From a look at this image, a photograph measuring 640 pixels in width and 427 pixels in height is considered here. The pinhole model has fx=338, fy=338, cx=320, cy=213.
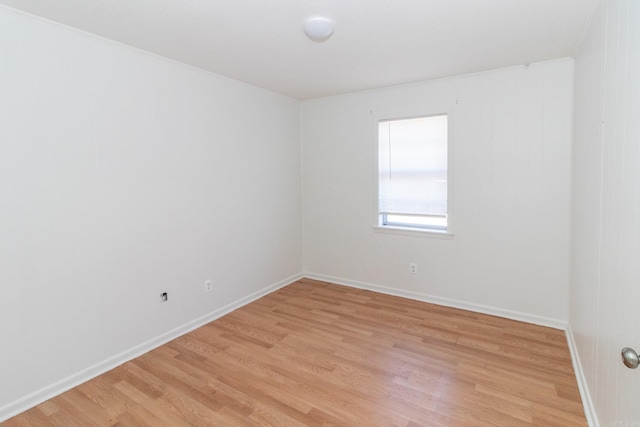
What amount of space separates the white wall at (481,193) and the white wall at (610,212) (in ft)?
1.74

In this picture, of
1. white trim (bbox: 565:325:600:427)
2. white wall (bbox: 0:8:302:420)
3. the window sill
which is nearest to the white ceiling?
white wall (bbox: 0:8:302:420)

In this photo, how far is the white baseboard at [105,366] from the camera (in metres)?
2.11

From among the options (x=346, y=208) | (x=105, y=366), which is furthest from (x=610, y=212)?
(x=105, y=366)

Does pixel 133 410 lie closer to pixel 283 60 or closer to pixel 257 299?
pixel 257 299

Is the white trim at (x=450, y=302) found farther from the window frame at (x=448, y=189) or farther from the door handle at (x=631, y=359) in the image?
the door handle at (x=631, y=359)

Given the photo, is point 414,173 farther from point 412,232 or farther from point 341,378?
point 341,378

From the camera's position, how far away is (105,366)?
8.36ft

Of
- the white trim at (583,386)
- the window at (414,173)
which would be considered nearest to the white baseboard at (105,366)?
the window at (414,173)

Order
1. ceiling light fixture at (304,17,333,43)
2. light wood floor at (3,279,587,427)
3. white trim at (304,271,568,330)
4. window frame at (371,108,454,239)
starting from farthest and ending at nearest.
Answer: window frame at (371,108,454,239), white trim at (304,271,568,330), ceiling light fixture at (304,17,333,43), light wood floor at (3,279,587,427)

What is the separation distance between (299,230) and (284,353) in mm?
2143

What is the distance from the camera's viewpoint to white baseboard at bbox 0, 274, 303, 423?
211 cm

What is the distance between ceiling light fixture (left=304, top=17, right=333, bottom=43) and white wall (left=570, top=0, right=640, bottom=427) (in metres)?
1.53

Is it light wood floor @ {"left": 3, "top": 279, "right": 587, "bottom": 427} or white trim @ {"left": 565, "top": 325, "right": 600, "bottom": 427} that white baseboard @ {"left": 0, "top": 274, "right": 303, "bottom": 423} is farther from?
white trim @ {"left": 565, "top": 325, "right": 600, "bottom": 427}

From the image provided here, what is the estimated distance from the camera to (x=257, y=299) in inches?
156
